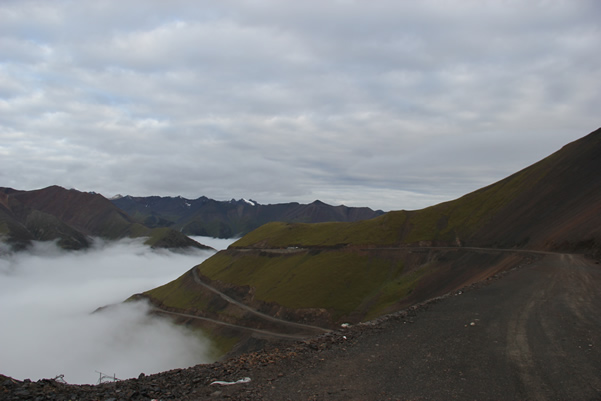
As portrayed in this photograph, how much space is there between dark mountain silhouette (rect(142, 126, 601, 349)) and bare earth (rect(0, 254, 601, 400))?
42.7 metres

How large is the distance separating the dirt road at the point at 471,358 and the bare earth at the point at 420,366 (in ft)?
0.11

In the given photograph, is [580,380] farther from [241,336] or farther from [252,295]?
[252,295]

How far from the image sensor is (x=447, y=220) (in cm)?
11650

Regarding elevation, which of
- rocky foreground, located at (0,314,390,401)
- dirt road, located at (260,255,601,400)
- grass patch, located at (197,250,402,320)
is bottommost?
grass patch, located at (197,250,402,320)

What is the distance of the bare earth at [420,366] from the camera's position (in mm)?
10906

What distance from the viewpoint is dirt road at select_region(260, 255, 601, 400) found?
35.6ft

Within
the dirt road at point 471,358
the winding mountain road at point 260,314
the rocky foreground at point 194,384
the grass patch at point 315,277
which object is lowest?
the winding mountain road at point 260,314

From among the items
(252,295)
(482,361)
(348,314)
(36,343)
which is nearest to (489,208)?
(348,314)

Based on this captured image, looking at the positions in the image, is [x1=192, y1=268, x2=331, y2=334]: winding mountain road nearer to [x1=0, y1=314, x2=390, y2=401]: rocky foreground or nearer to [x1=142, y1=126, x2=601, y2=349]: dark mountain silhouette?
[x1=142, y1=126, x2=601, y2=349]: dark mountain silhouette

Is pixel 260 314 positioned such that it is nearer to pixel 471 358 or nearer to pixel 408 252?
pixel 408 252

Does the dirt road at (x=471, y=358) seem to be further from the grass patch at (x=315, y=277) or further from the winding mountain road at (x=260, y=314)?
the grass patch at (x=315, y=277)

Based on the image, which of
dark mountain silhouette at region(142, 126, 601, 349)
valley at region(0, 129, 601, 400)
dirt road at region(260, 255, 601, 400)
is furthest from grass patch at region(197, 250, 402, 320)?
dirt road at region(260, 255, 601, 400)

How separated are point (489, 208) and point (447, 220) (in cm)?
1303

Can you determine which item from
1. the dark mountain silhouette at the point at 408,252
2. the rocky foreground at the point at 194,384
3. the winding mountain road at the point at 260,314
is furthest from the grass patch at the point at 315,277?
the rocky foreground at the point at 194,384
